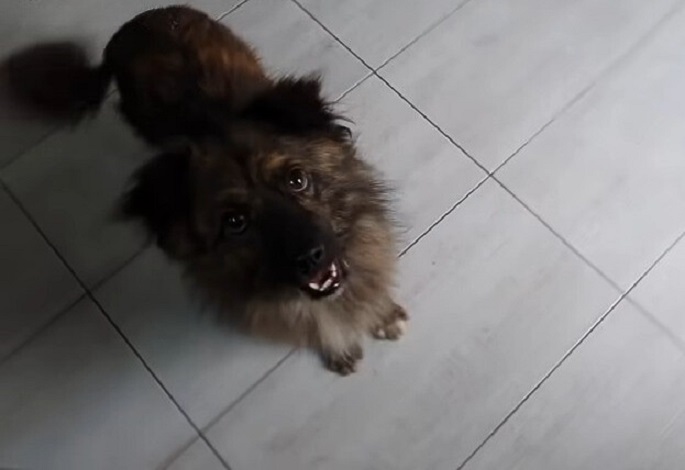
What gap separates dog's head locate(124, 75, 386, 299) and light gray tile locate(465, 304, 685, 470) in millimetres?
561

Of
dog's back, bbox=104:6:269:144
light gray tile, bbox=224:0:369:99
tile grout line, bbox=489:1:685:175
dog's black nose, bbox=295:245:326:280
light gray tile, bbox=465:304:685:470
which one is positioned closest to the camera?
dog's black nose, bbox=295:245:326:280

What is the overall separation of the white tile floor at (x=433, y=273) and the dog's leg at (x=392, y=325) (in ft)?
0.11

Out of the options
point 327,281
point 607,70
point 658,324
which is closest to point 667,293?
point 658,324

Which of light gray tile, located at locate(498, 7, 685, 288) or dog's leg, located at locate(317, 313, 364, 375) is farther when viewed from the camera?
light gray tile, located at locate(498, 7, 685, 288)

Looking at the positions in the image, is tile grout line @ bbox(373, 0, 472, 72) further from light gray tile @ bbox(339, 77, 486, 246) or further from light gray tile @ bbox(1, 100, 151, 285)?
light gray tile @ bbox(1, 100, 151, 285)

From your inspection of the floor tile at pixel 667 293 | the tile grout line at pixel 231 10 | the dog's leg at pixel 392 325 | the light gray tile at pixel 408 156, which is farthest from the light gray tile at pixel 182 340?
the floor tile at pixel 667 293

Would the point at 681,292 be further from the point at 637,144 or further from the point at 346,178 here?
the point at 346,178

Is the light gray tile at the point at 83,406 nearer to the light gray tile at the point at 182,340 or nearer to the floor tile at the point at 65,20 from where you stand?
the light gray tile at the point at 182,340

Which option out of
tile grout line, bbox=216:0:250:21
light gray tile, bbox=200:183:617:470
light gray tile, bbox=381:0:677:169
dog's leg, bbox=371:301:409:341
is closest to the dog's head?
dog's leg, bbox=371:301:409:341

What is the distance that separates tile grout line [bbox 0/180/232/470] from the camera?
5.98 feet

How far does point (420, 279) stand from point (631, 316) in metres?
0.50

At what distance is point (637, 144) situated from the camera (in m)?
2.05

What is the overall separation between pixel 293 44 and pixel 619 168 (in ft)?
3.09

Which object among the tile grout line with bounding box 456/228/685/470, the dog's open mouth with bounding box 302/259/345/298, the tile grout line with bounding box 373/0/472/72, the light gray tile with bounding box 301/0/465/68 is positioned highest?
the dog's open mouth with bounding box 302/259/345/298
